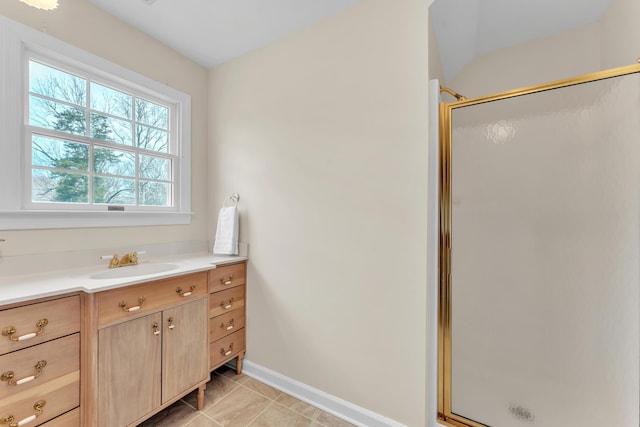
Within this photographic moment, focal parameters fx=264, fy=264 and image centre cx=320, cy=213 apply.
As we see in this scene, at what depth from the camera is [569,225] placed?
4.14ft

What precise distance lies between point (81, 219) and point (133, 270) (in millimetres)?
433

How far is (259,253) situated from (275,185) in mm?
538

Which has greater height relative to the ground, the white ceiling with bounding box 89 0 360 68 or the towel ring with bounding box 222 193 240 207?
the white ceiling with bounding box 89 0 360 68

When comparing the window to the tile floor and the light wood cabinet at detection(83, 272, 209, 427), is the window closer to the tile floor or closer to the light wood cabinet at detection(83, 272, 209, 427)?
the light wood cabinet at detection(83, 272, 209, 427)

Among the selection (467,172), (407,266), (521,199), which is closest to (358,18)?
(467,172)

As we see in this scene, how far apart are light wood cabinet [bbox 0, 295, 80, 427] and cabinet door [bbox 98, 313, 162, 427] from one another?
10cm

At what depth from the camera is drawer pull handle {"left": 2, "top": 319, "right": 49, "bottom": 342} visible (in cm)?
105

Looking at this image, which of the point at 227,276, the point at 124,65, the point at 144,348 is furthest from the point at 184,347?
the point at 124,65

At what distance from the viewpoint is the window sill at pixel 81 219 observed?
139cm

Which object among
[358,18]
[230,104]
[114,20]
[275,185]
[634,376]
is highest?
[114,20]

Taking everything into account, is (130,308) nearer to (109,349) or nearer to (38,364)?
(109,349)

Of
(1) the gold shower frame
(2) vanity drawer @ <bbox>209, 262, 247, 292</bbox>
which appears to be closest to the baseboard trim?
(1) the gold shower frame

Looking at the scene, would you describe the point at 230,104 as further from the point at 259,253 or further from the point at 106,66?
the point at 259,253

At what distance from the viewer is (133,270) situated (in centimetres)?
176
